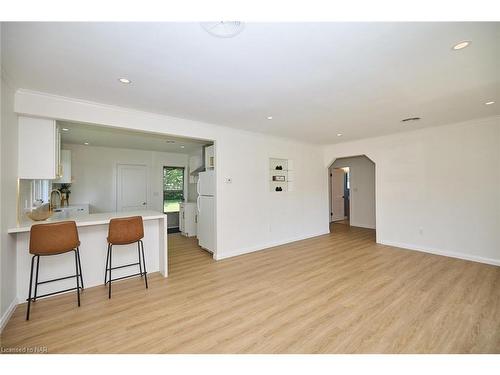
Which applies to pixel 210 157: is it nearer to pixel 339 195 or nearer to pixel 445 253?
pixel 445 253

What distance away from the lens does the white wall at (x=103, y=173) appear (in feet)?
18.7

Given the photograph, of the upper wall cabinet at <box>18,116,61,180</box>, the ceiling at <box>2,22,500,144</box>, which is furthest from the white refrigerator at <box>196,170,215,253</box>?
the upper wall cabinet at <box>18,116,61,180</box>

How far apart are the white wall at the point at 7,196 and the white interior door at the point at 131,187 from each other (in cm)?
392

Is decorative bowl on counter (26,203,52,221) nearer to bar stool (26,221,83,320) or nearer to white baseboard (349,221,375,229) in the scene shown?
bar stool (26,221,83,320)

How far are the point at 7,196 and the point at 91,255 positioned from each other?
1181mm

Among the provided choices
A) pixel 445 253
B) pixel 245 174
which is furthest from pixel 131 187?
pixel 445 253

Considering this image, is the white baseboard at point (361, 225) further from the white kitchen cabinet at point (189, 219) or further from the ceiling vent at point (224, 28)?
the ceiling vent at point (224, 28)

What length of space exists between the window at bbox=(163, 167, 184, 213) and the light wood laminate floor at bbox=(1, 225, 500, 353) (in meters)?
3.78

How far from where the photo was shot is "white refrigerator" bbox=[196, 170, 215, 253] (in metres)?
4.26

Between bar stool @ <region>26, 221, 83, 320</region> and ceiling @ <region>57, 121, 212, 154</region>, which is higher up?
ceiling @ <region>57, 121, 212, 154</region>
